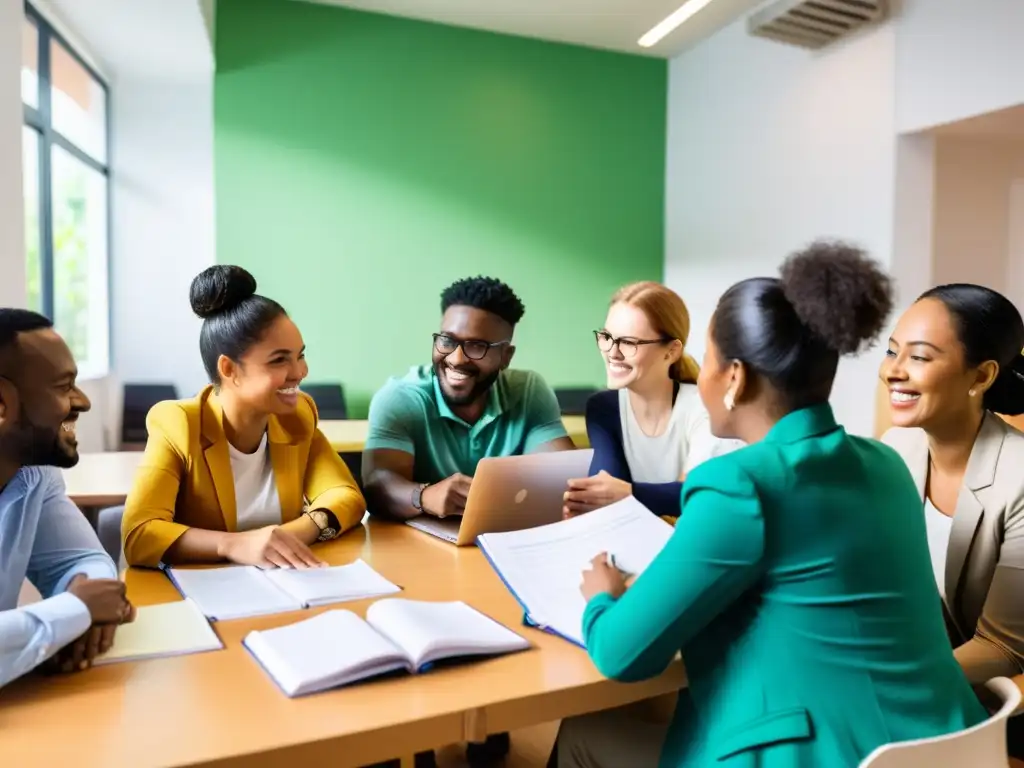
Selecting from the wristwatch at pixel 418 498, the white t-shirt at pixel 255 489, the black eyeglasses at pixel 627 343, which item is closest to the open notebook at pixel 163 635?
the white t-shirt at pixel 255 489

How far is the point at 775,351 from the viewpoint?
3.52 feet

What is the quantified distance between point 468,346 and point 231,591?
90 cm

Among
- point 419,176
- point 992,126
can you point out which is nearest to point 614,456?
point 992,126

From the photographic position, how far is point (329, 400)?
5055 millimetres

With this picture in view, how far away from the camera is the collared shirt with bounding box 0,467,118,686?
104 cm

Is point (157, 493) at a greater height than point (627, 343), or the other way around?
point (627, 343)

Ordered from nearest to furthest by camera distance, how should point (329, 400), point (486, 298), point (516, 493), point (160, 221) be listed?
1. point (516, 493)
2. point (486, 298)
3. point (329, 400)
4. point (160, 221)

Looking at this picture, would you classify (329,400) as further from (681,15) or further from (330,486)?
(330,486)

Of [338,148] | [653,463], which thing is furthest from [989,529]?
[338,148]

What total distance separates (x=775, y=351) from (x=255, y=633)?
2.78 ft

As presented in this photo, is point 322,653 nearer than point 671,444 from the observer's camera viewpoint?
Yes

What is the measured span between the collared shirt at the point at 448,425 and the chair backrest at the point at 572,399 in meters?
3.24

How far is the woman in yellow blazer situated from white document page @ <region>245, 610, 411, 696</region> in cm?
37

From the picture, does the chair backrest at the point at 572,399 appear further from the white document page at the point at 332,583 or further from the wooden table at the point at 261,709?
the wooden table at the point at 261,709
